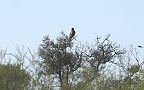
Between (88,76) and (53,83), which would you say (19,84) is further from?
(88,76)

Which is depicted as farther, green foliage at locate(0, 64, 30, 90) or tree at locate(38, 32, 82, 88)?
tree at locate(38, 32, 82, 88)

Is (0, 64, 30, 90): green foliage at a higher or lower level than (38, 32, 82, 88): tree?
lower

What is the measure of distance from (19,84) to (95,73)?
1.37 meters

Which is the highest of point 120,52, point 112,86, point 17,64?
point 120,52

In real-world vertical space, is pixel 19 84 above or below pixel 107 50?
below

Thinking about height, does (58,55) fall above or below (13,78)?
above

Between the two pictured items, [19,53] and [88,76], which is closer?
[88,76]

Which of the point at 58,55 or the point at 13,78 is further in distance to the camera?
the point at 58,55

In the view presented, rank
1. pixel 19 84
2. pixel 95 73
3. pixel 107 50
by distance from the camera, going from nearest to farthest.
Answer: pixel 19 84, pixel 95 73, pixel 107 50

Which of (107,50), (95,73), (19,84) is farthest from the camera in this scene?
(107,50)

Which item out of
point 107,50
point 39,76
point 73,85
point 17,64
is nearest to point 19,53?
point 17,64

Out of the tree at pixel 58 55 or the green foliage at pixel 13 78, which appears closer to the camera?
the green foliage at pixel 13 78

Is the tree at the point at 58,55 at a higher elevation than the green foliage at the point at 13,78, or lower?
higher

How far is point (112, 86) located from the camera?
7098mm
